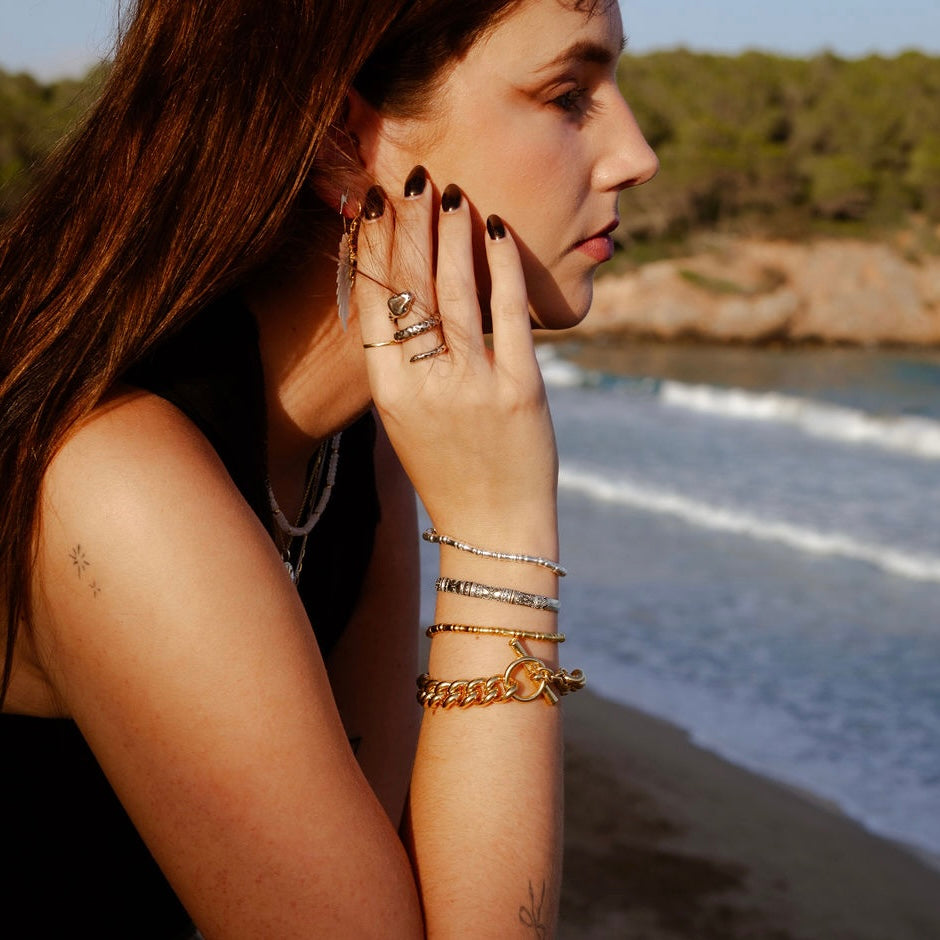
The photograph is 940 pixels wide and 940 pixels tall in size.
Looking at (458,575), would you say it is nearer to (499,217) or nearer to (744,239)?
(499,217)

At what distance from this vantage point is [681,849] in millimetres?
3855


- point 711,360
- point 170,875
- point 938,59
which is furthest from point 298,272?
point 938,59

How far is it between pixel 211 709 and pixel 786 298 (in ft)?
129

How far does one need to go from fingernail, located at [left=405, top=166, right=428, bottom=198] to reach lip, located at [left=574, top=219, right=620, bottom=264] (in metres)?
0.24

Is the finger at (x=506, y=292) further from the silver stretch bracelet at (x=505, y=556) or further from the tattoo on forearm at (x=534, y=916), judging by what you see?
the tattoo on forearm at (x=534, y=916)

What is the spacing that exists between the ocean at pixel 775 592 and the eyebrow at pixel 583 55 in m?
3.29

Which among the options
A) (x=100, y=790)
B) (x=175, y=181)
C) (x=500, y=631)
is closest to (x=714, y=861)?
(x=500, y=631)

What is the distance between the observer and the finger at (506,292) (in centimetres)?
154

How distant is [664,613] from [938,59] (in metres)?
48.3

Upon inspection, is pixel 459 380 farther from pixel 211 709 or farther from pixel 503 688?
pixel 211 709

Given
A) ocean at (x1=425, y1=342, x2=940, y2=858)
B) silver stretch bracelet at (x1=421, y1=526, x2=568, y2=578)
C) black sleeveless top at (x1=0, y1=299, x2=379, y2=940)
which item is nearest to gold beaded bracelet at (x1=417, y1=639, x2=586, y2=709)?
silver stretch bracelet at (x1=421, y1=526, x2=568, y2=578)

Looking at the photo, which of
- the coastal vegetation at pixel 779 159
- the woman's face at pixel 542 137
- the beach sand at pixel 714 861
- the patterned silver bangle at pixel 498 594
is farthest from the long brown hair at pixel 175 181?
the coastal vegetation at pixel 779 159

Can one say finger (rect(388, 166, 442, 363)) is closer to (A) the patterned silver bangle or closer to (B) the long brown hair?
(B) the long brown hair

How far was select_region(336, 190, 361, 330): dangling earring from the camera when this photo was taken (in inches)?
61.7
